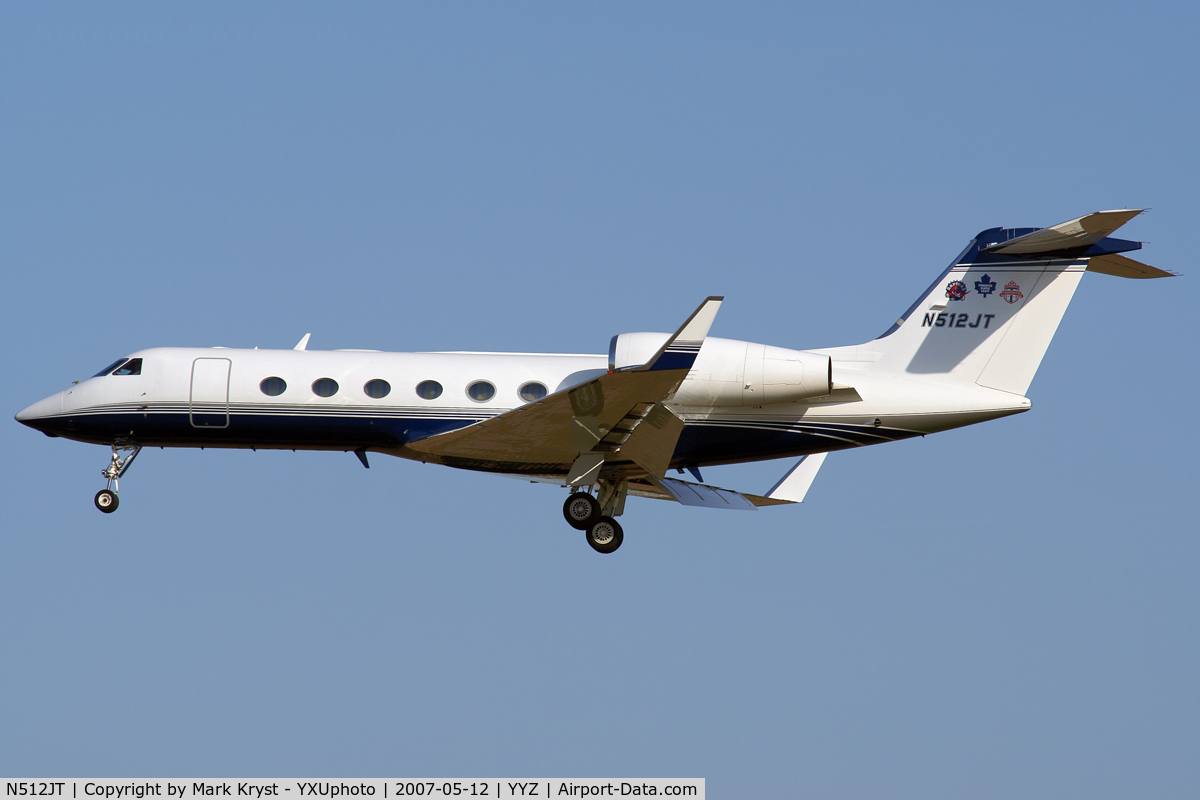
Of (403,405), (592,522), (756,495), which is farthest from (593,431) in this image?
(756,495)

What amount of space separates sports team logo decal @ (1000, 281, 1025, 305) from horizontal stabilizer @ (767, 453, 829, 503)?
4.17 meters

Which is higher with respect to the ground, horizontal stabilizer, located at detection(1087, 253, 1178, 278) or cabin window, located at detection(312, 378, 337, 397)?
horizontal stabilizer, located at detection(1087, 253, 1178, 278)

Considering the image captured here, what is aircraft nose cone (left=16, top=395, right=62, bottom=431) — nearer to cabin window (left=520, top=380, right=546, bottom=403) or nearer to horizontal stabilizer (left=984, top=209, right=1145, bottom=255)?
cabin window (left=520, top=380, right=546, bottom=403)

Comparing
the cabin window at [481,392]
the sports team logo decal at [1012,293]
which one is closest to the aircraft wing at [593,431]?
the cabin window at [481,392]

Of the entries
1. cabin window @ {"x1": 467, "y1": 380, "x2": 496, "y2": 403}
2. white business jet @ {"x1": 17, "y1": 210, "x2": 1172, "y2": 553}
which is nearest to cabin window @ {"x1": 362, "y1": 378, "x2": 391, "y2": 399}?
white business jet @ {"x1": 17, "y1": 210, "x2": 1172, "y2": 553}

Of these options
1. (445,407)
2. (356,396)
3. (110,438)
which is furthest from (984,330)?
(110,438)

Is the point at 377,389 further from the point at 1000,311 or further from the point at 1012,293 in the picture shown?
the point at 1012,293

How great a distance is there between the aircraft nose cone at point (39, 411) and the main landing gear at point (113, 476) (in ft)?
3.64

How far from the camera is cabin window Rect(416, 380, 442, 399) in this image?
20.3m

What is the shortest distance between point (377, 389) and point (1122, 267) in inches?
421

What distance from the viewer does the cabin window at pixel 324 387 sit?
2036 cm

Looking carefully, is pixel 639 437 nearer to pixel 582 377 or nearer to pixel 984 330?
pixel 582 377

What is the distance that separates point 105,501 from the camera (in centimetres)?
2162

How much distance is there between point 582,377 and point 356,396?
326cm
